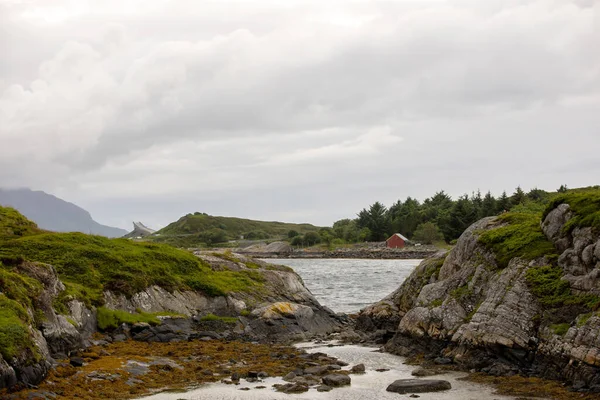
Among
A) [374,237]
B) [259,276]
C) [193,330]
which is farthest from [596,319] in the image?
[374,237]

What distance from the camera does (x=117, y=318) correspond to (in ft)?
108

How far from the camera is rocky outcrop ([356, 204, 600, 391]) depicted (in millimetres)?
22484

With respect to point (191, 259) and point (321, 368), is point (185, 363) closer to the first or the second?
point (321, 368)

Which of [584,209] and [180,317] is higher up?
[584,209]

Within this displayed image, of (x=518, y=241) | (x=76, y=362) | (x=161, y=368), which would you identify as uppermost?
(x=518, y=241)

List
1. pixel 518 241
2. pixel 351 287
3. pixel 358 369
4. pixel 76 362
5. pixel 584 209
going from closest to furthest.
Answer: pixel 76 362 → pixel 358 369 → pixel 584 209 → pixel 518 241 → pixel 351 287

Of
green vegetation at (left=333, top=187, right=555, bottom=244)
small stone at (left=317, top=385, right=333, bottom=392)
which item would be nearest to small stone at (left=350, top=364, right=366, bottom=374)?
small stone at (left=317, top=385, right=333, bottom=392)

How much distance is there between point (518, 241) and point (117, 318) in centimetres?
2167

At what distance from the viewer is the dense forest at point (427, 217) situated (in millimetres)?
130250

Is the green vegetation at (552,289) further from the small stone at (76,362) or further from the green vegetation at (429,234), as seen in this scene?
the green vegetation at (429,234)

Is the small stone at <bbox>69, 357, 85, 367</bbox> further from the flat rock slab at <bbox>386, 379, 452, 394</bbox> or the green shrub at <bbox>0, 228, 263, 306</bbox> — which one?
the flat rock slab at <bbox>386, 379, 452, 394</bbox>

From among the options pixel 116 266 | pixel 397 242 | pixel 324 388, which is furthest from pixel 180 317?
pixel 397 242

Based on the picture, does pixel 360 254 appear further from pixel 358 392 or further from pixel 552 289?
pixel 358 392

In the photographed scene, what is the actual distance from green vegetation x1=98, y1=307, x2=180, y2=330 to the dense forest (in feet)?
303
